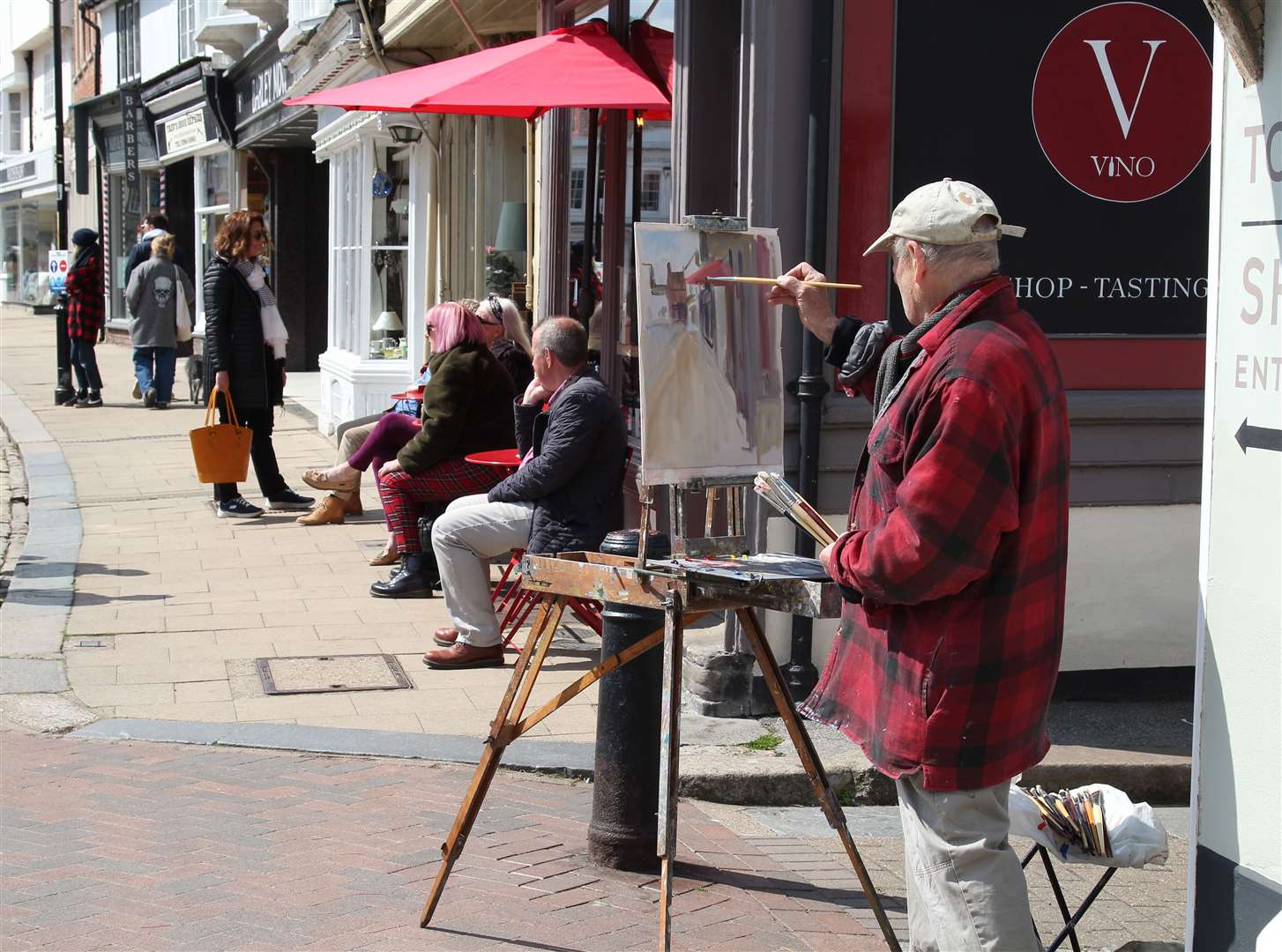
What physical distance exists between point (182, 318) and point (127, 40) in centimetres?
1520

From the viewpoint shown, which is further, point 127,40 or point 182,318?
point 127,40

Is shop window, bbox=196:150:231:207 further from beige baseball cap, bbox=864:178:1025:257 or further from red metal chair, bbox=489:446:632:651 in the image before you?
beige baseball cap, bbox=864:178:1025:257

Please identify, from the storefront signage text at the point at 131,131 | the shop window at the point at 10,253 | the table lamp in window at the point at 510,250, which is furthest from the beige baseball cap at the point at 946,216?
the shop window at the point at 10,253

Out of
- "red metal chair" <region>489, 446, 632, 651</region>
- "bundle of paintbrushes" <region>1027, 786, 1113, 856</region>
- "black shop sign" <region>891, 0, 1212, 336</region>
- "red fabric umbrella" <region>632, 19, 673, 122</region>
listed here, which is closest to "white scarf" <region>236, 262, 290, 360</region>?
"red fabric umbrella" <region>632, 19, 673, 122</region>

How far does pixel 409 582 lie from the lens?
8148 millimetres

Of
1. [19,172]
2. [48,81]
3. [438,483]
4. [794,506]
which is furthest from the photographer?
[19,172]

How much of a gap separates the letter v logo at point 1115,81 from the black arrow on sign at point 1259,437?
11.5ft

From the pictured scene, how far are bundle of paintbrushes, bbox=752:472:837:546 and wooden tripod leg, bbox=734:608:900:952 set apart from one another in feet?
1.13

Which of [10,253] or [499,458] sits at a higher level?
[10,253]

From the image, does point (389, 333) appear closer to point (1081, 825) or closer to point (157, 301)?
point (157, 301)

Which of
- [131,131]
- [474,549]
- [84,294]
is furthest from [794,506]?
[131,131]

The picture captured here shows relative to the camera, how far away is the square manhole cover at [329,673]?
646cm

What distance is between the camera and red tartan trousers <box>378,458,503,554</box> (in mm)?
7793

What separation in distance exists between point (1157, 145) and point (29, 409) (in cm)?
1443
